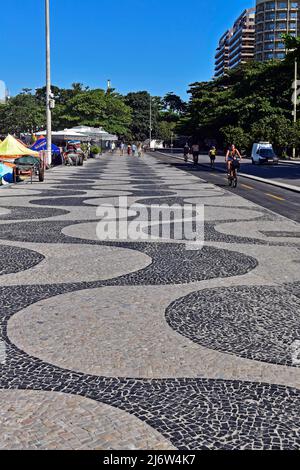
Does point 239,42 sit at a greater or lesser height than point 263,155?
greater

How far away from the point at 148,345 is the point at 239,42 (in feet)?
523

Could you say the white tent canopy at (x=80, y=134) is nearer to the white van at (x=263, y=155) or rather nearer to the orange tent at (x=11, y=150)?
the white van at (x=263, y=155)

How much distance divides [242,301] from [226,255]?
7.91 feet

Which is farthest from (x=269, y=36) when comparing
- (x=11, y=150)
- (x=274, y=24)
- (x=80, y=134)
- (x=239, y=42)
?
(x=11, y=150)

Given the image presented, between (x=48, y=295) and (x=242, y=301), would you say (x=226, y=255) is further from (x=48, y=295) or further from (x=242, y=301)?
(x=48, y=295)

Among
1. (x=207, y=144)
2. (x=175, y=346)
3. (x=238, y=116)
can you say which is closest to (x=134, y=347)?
(x=175, y=346)

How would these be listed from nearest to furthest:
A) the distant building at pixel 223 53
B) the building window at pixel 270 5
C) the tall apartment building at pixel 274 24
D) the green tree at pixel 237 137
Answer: the green tree at pixel 237 137 → the tall apartment building at pixel 274 24 → the building window at pixel 270 5 → the distant building at pixel 223 53

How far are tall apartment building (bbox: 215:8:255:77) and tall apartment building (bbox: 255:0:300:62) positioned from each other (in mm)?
8893

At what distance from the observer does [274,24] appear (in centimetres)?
12912

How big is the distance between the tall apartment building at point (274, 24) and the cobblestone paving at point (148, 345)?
425ft

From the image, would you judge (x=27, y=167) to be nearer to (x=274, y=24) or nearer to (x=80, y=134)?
(x=80, y=134)

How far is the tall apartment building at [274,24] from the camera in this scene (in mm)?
128000

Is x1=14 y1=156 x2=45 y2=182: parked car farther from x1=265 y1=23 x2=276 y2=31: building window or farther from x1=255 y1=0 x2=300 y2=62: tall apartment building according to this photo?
x1=265 y1=23 x2=276 y2=31: building window

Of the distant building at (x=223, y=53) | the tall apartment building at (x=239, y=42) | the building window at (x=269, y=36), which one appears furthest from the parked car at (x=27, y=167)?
the distant building at (x=223, y=53)
